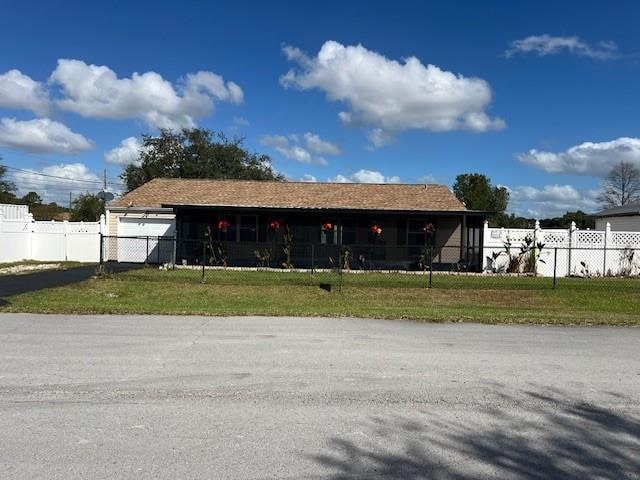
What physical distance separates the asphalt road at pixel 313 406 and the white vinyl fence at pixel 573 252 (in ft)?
44.4

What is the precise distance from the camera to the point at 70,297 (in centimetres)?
1427

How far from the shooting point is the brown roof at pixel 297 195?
80.7 feet

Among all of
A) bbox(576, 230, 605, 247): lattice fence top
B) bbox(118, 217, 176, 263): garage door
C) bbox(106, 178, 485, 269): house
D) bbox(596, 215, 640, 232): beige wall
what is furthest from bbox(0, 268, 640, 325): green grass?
bbox(596, 215, 640, 232): beige wall

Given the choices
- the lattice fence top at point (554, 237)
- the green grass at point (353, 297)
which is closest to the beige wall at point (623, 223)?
the lattice fence top at point (554, 237)

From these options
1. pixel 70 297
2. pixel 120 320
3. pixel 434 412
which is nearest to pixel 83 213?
pixel 70 297

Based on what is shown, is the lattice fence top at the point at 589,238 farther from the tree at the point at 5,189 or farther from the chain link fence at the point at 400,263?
the tree at the point at 5,189

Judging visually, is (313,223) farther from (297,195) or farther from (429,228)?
(429,228)

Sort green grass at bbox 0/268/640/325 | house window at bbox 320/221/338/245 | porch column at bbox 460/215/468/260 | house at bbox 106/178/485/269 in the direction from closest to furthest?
green grass at bbox 0/268/640/325
porch column at bbox 460/215/468/260
house at bbox 106/178/485/269
house window at bbox 320/221/338/245

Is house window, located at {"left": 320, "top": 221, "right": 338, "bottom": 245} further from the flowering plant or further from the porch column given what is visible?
the porch column

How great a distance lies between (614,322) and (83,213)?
6163 cm

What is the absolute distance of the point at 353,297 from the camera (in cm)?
1557

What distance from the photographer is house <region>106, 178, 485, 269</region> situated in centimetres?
2327

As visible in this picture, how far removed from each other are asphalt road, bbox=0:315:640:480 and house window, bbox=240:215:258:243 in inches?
597

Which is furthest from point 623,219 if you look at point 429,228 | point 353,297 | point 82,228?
point 82,228
